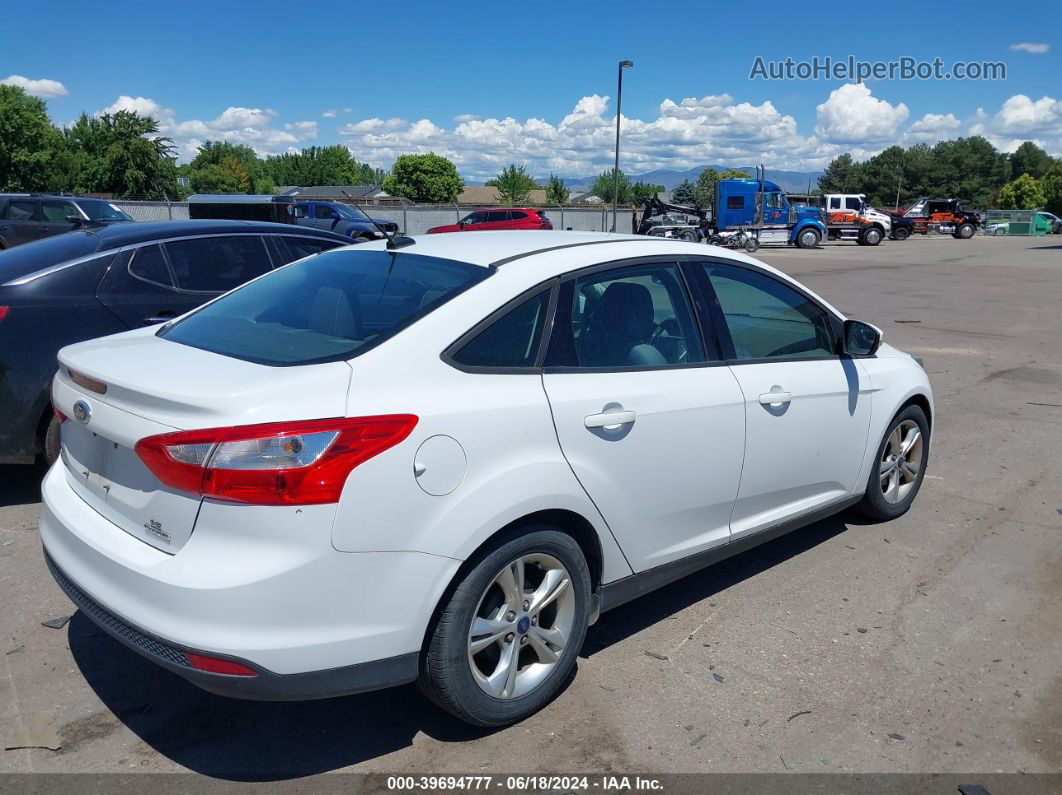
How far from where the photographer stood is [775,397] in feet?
12.9

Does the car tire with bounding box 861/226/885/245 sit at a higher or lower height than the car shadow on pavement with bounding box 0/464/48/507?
higher

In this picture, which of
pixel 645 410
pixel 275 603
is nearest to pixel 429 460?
pixel 275 603

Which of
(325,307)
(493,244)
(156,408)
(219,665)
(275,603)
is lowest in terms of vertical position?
(219,665)

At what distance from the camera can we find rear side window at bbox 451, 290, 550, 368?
118 inches

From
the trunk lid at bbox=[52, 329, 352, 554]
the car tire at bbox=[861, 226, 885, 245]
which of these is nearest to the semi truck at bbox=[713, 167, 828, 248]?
the car tire at bbox=[861, 226, 885, 245]

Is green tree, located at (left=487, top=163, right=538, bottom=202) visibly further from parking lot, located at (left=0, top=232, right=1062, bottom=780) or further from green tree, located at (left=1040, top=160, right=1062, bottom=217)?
parking lot, located at (left=0, top=232, right=1062, bottom=780)

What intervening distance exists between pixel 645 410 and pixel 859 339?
176cm

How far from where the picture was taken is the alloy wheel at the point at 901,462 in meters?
5.02

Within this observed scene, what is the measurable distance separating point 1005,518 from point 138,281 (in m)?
5.55

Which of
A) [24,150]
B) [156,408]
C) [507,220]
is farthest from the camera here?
[24,150]

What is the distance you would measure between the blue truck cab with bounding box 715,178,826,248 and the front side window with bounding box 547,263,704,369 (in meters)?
37.3

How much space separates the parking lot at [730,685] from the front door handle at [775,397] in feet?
3.20

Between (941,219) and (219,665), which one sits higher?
(941,219)

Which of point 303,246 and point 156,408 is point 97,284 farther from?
point 156,408
